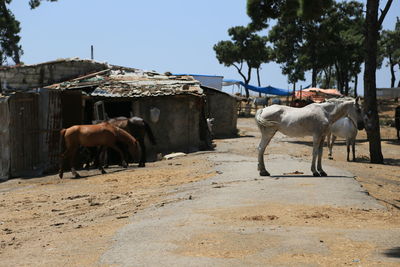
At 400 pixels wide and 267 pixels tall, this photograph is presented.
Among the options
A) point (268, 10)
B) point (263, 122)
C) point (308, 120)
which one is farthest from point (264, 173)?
point (268, 10)

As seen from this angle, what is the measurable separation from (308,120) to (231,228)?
226 inches

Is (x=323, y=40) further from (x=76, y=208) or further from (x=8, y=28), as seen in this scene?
(x=76, y=208)

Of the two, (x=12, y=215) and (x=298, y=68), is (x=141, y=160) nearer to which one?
(x=12, y=215)

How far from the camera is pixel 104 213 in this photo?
10203 millimetres

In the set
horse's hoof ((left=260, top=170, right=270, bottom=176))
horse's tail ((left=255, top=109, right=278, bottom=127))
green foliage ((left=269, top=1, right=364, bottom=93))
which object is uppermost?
green foliage ((left=269, top=1, right=364, bottom=93))

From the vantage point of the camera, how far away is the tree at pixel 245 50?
63.2 meters

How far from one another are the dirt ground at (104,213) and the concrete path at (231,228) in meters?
0.13

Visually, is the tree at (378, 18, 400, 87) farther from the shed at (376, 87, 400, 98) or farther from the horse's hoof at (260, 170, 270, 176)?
the horse's hoof at (260, 170, 270, 176)

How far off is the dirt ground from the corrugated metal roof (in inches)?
127

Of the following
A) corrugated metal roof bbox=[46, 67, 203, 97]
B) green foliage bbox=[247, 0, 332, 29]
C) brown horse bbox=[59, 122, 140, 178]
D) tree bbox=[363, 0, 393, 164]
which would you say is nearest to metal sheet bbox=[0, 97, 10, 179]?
brown horse bbox=[59, 122, 140, 178]

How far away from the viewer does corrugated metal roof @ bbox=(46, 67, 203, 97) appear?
20547 millimetres

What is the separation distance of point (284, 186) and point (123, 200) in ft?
10.7

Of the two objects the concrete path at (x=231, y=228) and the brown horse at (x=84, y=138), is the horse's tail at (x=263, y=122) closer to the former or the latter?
the concrete path at (x=231, y=228)

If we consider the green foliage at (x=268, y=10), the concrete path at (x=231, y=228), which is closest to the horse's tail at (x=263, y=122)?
the concrete path at (x=231, y=228)
